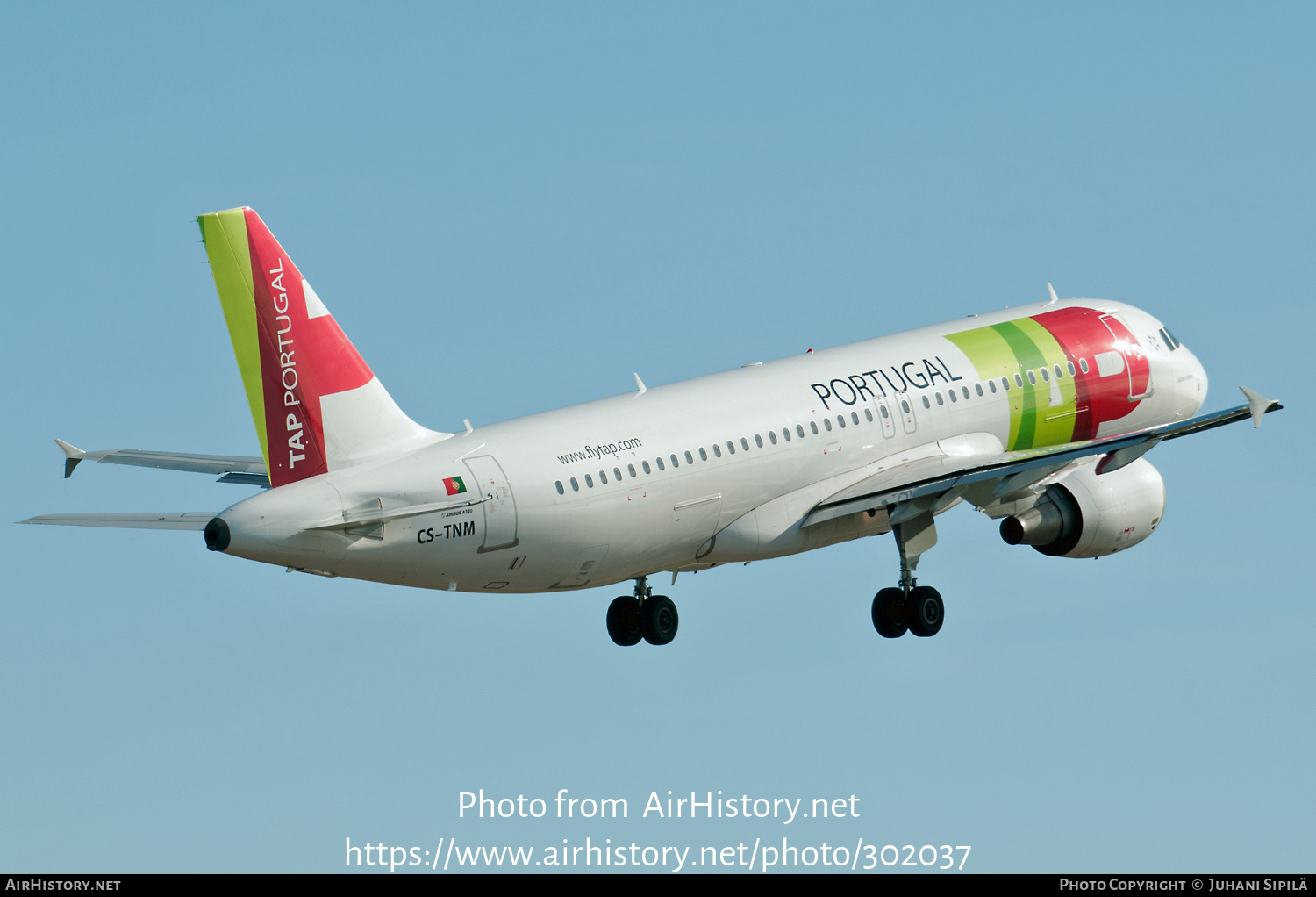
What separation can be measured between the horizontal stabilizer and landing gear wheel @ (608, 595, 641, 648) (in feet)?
37.7

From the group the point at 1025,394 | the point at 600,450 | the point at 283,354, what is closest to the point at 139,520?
the point at 283,354

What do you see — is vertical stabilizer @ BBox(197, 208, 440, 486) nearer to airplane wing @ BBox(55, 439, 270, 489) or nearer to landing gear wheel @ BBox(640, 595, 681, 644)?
airplane wing @ BBox(55, 439, 270, 489)

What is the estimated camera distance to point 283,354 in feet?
132

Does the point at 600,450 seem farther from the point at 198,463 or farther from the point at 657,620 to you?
the point at 198,463

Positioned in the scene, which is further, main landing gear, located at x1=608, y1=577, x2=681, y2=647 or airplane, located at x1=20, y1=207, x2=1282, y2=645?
main landing gear, located at x1=608, y1=577, x2=681, y2=647

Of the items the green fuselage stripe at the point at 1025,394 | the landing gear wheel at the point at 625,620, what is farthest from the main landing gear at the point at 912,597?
the landing gear wheel at the point at 625,620

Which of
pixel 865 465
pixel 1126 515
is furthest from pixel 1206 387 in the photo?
pixel 865 465

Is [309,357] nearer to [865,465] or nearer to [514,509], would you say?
[514,509]

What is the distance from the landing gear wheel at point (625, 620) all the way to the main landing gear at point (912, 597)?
5261mm

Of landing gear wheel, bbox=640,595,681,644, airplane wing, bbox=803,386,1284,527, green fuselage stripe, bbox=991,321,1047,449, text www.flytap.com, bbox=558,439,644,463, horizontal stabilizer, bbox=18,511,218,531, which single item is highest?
green fuselage stripe, bbox=991,321,1047,449

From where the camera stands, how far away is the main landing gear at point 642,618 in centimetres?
4912

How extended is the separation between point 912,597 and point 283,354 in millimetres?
14839

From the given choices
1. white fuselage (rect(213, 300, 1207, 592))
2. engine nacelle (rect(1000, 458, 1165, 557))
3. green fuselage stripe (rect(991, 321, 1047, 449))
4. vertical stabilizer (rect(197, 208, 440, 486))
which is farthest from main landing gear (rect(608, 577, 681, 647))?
vertical stabilizer (rect(197, 208, 440, 486))

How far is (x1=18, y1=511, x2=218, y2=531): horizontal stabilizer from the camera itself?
132 ft
